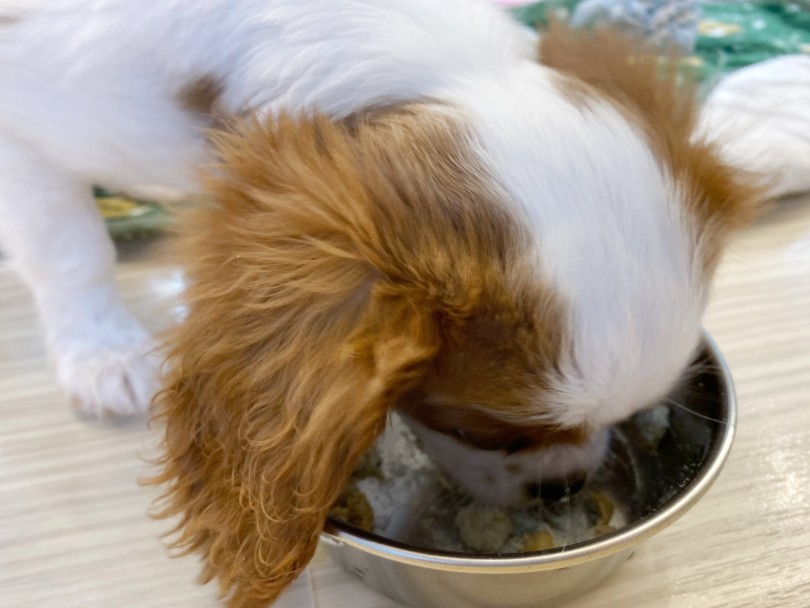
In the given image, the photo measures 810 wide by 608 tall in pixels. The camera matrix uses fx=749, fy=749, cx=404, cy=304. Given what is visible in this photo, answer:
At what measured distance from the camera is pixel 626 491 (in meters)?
1.10

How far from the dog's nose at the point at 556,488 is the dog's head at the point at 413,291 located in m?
0.12

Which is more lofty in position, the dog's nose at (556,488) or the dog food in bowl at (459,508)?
the dog's nose at (556,488)

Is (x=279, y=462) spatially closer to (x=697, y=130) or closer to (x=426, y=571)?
(x=426, y=571)

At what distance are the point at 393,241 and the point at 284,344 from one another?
0.49 feet

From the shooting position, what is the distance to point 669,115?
913 mm

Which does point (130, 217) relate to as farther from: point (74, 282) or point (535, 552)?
point (535, 552)

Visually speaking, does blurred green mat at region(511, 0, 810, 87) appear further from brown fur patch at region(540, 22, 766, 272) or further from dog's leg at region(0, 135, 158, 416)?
dog's leg at region(0, 135, 158, 416)

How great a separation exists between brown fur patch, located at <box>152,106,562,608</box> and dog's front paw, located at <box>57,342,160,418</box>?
49 cm

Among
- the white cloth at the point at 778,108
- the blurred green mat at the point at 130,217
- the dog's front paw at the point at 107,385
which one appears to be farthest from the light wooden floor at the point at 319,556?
the white cloth at the point at 778,108

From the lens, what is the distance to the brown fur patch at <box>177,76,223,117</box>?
0.98 metres

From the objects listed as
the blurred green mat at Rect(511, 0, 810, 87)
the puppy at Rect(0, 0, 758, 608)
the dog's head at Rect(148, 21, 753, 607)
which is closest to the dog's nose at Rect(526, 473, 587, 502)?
the puppy at Rect(0, 0, 758, 608)

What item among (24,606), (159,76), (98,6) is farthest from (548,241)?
(24,606)

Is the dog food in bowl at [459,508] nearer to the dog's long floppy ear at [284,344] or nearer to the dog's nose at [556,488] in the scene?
the dog's nose at [556,488]

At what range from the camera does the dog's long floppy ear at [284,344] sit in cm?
73
